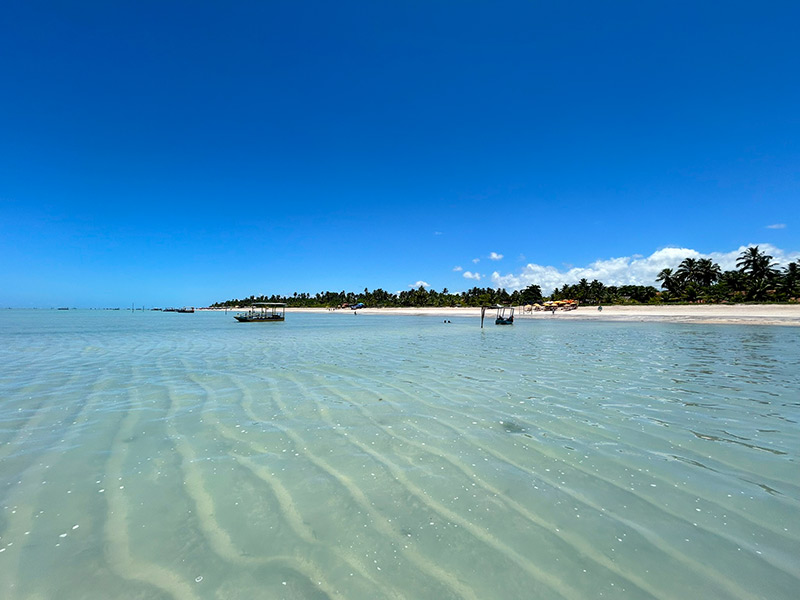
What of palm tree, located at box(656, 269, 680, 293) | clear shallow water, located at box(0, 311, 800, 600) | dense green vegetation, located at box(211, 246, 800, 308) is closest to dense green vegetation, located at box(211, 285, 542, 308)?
dense green vegetation, located at box(211, 246, 800, 308)

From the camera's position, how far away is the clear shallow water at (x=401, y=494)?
10.1 feet

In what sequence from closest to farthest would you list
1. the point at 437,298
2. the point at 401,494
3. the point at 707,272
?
1. the point at 401,494
2. the point at 707,272
3. the point at 437,298

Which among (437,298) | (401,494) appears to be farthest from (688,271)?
(401,494)

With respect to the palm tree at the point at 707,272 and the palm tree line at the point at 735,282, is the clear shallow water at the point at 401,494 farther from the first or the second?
the palm tree at the point at 707,272

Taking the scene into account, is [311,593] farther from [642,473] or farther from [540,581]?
[642,473]

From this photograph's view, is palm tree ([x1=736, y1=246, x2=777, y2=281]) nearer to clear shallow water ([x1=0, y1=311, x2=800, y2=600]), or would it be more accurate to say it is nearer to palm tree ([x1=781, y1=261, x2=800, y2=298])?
palm tree ([x1=781, y1=261, x2=800, y2=298])

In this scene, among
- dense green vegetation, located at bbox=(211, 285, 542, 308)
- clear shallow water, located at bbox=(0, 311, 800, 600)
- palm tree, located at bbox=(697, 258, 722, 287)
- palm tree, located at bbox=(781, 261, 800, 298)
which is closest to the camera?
clear shallow water, located at bbox=(0, 311, 800, 600)

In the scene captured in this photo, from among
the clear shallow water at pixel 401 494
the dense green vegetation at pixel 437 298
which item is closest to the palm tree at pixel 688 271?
the dense green vegetation at pixel 437 298

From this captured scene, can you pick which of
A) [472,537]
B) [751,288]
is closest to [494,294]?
[751,288]

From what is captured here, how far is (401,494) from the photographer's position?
451 cm

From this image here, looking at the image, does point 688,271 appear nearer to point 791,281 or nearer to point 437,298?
point 791,281

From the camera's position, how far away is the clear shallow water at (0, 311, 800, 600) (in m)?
3.08

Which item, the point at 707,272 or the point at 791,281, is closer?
the point at 791,281

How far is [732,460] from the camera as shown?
5.43 metres
